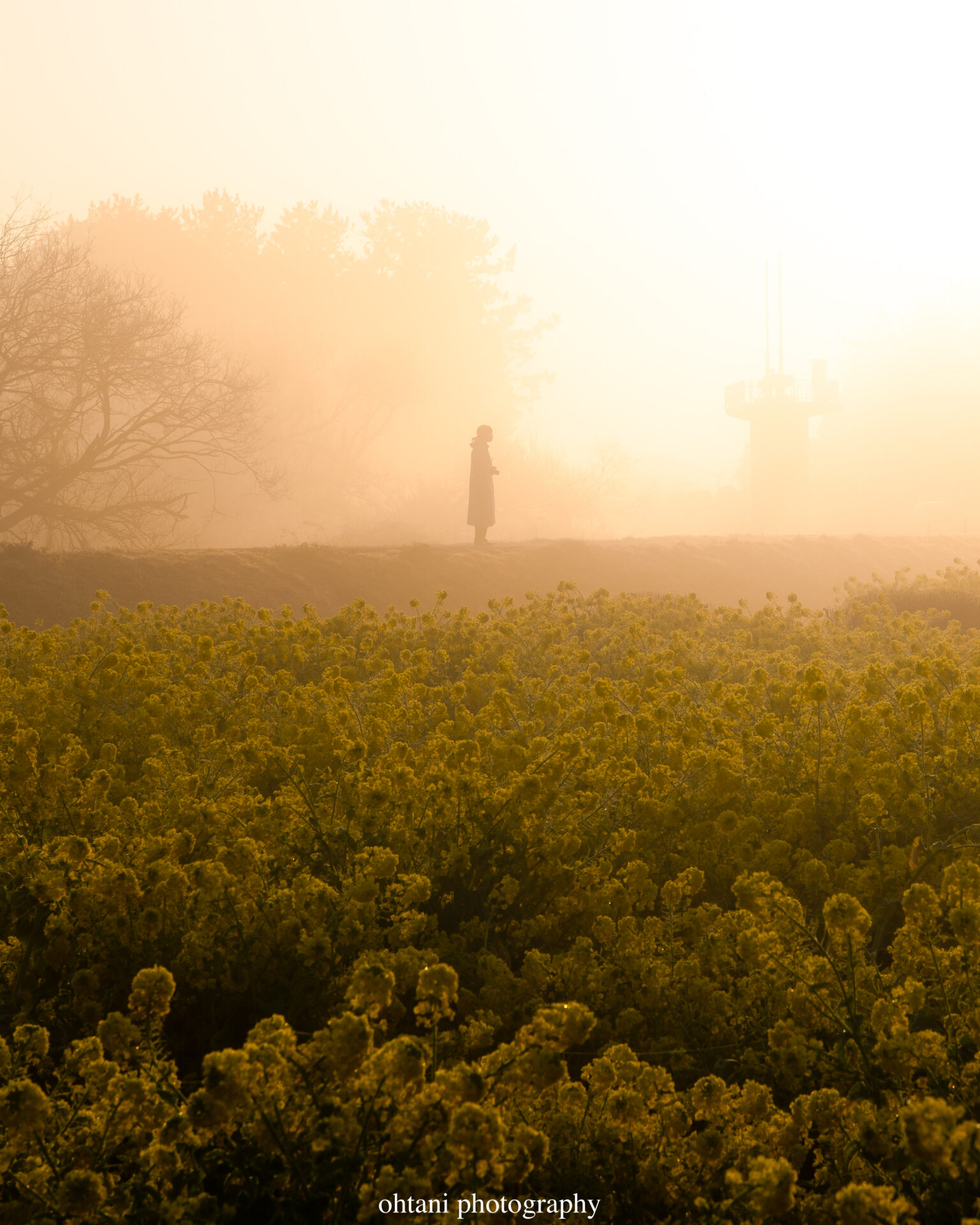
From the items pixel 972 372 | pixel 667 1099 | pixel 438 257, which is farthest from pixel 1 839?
pixel 972 372

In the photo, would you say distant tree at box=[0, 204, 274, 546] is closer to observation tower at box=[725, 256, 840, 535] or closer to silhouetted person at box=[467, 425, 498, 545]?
silhouetted person at box=[467, 425, 498, 545]

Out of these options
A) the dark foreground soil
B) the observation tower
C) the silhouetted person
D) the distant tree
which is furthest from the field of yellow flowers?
the observation tower

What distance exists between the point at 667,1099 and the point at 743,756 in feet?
7.92

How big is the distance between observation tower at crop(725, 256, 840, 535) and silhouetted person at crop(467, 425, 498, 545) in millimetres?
24925

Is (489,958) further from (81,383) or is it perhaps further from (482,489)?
(81,383)

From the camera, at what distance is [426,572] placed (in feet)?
47.4

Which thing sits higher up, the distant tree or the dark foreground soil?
the distant tree

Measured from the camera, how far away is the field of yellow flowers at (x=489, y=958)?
1.69m

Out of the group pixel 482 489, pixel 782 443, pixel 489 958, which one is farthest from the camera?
pixel 782 443

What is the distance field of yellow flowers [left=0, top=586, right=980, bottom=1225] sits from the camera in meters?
1.69

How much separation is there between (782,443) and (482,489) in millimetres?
27654

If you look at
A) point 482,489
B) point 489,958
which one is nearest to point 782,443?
point 482,489

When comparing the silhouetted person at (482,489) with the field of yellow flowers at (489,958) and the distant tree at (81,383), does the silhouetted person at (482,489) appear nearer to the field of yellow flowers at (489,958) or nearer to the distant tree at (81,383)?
the distant tree at (81,383)

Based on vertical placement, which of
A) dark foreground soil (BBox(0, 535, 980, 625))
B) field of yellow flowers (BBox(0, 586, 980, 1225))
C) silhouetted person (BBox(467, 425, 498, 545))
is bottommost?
field of yellow flowers (BBox(0, 586, 980, 1225))
